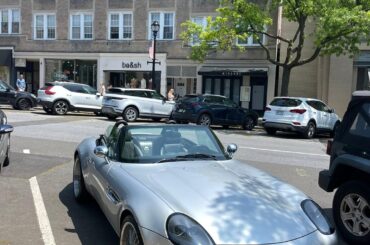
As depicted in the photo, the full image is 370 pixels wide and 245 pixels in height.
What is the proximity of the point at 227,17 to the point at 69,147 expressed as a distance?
39.1 feet

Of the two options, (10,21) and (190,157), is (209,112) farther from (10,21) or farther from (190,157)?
(10,21)

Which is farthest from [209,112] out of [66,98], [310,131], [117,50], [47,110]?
[117,50]

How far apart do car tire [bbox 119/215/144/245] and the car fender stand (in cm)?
265

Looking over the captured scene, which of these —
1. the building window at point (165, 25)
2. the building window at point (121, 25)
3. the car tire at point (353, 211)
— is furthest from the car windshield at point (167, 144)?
the building window at point (121, 25)

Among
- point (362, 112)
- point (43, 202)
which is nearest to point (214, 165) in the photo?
point (362, 112)

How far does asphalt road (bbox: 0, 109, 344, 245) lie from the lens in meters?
5.09

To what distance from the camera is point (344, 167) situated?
545cm

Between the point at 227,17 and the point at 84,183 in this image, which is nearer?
the point at 84,183

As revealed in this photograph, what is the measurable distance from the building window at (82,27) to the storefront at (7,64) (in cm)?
515

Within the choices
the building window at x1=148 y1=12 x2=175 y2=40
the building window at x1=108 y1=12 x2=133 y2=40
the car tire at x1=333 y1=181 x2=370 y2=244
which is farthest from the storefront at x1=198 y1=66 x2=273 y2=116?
the car tire at x1=333 y1=181 x2=370 y2=244

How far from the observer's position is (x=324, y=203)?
22.6 feet

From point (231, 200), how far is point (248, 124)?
17414mm

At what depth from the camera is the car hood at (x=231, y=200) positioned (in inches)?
134

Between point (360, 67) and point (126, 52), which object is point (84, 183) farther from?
point (126, 52)
